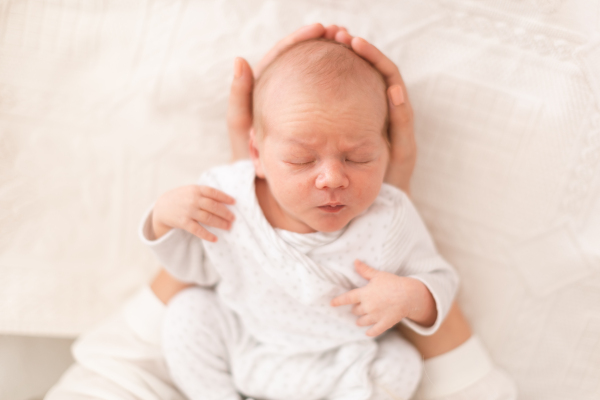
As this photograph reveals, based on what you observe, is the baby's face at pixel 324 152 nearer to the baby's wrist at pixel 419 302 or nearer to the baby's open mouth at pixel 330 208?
the baby's open mouth at pixel 330 208

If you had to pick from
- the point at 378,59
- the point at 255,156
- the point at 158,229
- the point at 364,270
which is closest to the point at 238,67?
the point at 255,156

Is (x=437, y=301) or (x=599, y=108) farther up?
(x=599, y=108)

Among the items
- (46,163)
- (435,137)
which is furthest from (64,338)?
(435,137)

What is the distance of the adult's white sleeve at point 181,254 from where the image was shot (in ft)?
3.38

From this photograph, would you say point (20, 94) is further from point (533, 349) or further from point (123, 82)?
point (533, 349)

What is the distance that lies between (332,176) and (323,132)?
0.09 meters

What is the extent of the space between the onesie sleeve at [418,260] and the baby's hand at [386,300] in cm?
3

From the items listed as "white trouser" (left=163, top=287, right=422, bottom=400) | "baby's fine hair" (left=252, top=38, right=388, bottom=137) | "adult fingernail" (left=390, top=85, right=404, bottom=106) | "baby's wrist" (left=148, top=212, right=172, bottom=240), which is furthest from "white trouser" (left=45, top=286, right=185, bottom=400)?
"adult fingernail" (left=390, top=85, right=404, bottom=106)

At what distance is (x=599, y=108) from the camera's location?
1.01m

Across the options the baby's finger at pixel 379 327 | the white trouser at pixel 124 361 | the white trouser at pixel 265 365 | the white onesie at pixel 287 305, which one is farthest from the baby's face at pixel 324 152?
the white trouser at pixel 124 361

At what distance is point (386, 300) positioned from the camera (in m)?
0.94

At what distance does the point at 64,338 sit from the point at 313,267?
0.78 m

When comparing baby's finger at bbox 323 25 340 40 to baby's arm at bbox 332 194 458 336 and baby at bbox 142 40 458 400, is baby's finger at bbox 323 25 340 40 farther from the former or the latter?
baby's arm at bbox 332 194 458 336

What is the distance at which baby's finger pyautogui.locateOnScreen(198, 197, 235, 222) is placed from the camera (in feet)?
3.20
